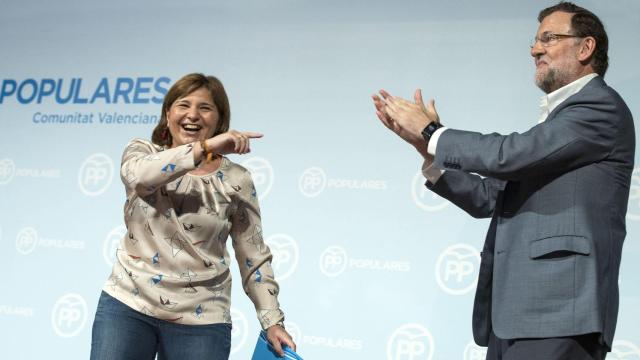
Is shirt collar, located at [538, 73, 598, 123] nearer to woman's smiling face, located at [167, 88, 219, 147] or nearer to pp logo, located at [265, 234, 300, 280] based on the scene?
woman's smiling face, located at [167, 88, 219, 147]

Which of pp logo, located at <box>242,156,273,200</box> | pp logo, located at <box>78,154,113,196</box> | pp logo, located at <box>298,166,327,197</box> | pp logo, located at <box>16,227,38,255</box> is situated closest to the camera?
pp logo, located at <box>298,166,327,197</box>

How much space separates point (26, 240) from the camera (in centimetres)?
487

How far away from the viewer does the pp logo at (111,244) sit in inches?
181

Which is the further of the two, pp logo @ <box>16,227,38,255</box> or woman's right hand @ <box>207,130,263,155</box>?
pp logo @ <box>16,227,38,255</box>

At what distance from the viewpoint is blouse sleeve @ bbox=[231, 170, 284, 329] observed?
2.57 meters

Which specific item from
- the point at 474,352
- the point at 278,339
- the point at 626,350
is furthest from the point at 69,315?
the point at 626,350

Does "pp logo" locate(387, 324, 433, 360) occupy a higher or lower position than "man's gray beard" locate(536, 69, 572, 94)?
lower

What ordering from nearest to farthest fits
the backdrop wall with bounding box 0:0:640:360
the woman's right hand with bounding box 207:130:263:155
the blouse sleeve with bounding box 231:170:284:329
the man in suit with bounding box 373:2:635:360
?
the man in suit with bounding box 373:2:635:360 < the woman's right hand with bounding box 207:130:263:155 < the blouse sleeve with bounding box 231:170:284:329 < the backdrop wall with bounding box 0:0:640:360

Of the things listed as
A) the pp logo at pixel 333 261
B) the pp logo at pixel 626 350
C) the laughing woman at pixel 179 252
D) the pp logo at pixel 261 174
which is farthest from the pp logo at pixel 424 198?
the laughing woman at pixel 179 252

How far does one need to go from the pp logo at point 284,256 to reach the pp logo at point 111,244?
939 mm

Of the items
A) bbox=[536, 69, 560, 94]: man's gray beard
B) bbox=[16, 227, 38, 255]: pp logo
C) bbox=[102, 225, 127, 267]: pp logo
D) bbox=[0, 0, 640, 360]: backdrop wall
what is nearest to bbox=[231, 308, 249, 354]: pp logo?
bbox=[0, 0, 640, 360]: backdrop wall

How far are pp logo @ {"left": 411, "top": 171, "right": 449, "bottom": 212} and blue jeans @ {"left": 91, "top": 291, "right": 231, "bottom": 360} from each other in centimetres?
170

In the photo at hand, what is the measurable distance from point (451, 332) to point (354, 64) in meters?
1.39

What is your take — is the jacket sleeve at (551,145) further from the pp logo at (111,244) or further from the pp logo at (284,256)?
the pp logo at (111,244)
